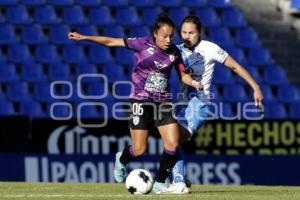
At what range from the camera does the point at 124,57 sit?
18.1 meters

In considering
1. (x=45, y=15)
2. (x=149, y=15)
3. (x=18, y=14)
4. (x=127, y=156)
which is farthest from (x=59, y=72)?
(x=127, y=156)

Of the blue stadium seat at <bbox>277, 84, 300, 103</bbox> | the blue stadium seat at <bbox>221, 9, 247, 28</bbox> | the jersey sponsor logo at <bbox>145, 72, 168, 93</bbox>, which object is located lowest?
the blue stadium seat at <bbox>277, 84, 300, 103</bbox>

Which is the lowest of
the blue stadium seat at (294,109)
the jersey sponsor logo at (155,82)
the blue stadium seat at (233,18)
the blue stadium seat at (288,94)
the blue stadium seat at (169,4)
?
the blue stadium seat at (294,109)

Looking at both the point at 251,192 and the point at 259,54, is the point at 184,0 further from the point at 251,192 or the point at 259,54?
the point at 251,192

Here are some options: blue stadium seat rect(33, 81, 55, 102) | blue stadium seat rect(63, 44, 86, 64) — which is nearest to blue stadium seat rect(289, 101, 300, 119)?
blue stadium seat rect(63, 44, 86, 64)

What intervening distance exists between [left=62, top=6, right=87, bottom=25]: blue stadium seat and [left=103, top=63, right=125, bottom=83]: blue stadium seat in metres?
1.19

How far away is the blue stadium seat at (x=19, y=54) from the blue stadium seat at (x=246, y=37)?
3.98m

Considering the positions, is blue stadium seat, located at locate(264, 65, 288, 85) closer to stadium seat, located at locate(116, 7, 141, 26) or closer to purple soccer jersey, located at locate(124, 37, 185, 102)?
stadium seat, located at locate(116, 7, 141, 26)

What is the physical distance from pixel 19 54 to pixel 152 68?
8025mm

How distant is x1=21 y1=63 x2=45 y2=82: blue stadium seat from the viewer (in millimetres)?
17469

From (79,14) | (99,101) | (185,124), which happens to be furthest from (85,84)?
(185,124)

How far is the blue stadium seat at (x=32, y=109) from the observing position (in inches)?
664

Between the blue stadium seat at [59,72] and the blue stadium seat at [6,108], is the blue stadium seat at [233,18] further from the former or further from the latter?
the blue stadium seat at [6,108]

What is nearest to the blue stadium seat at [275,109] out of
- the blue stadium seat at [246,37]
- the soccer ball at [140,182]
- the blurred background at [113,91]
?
the blurred background at [113,91]
